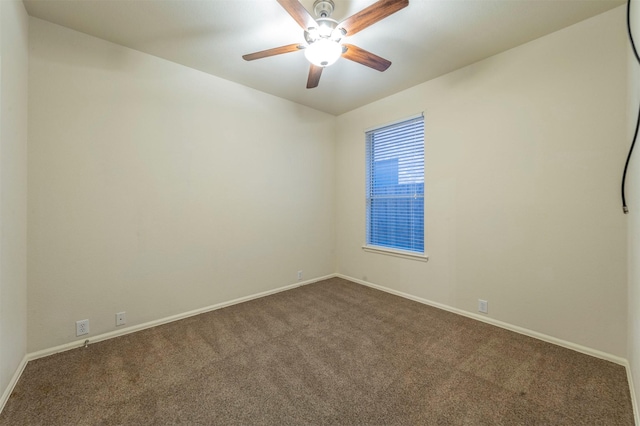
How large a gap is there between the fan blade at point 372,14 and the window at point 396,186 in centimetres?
175

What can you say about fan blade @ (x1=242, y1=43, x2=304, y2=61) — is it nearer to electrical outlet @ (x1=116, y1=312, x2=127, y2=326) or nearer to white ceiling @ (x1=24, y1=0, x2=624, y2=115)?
white ceiling @ (x1=24, y1=0, x2=624, y2=115)

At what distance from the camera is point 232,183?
3135 mm

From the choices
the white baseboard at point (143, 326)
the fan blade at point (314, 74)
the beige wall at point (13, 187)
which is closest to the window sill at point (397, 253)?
the white baseboard at point (143, 326)

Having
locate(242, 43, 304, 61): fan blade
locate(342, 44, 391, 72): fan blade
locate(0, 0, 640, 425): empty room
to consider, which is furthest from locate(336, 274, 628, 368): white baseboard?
locate(242, 43, 304, 61): fan blade

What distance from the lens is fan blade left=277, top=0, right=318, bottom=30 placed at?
58.3 inches

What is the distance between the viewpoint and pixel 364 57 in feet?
6.81

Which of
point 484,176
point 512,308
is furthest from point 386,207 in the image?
point 512,308

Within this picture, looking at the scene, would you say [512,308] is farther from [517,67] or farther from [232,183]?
[232,183]

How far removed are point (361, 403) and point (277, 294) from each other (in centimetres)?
208

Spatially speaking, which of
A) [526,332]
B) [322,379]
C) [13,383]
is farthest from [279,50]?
[526,332]

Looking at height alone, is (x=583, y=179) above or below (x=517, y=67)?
below

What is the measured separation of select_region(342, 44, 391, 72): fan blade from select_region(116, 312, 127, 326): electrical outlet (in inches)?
117

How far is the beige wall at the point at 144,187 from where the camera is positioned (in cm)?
209

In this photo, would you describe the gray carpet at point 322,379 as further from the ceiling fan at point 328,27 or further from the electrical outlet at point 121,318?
the ceiling fan at point 328,27
